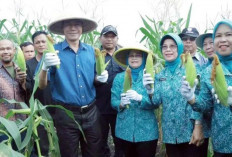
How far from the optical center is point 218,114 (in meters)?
1.76

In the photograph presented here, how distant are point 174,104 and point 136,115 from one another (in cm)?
38

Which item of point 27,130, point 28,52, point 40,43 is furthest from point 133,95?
point 28,52

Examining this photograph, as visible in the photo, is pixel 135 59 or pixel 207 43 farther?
pixel 207 43

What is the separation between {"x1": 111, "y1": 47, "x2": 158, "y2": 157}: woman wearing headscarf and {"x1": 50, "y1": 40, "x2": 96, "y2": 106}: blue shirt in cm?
28

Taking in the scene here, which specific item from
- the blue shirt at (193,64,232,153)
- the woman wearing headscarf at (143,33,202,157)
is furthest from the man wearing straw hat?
the blue shirt at (193,64,232,153)

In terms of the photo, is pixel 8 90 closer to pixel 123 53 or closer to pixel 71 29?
pixel 71 29

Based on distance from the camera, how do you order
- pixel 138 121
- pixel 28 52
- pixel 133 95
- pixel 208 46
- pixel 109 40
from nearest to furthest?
pixel 133 95 < pixel 138 121 < pixel 208 46 < pixel 109 40 < pixel 28 52

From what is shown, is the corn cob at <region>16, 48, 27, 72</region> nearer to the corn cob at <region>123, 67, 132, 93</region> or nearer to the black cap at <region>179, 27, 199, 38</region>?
the corn cob at <region>123, 67, 132, 93</region>

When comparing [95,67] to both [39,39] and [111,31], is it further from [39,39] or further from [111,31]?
[39,39]

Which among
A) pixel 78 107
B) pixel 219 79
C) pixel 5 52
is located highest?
pixel 5 52

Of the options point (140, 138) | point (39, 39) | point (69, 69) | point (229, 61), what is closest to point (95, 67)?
point (69, 69)

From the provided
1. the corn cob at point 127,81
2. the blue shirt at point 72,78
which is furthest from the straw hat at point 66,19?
the corn cob at point 127,81

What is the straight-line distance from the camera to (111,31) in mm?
3100

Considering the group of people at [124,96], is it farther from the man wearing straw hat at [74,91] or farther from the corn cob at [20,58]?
the corn cob at [20,58]
